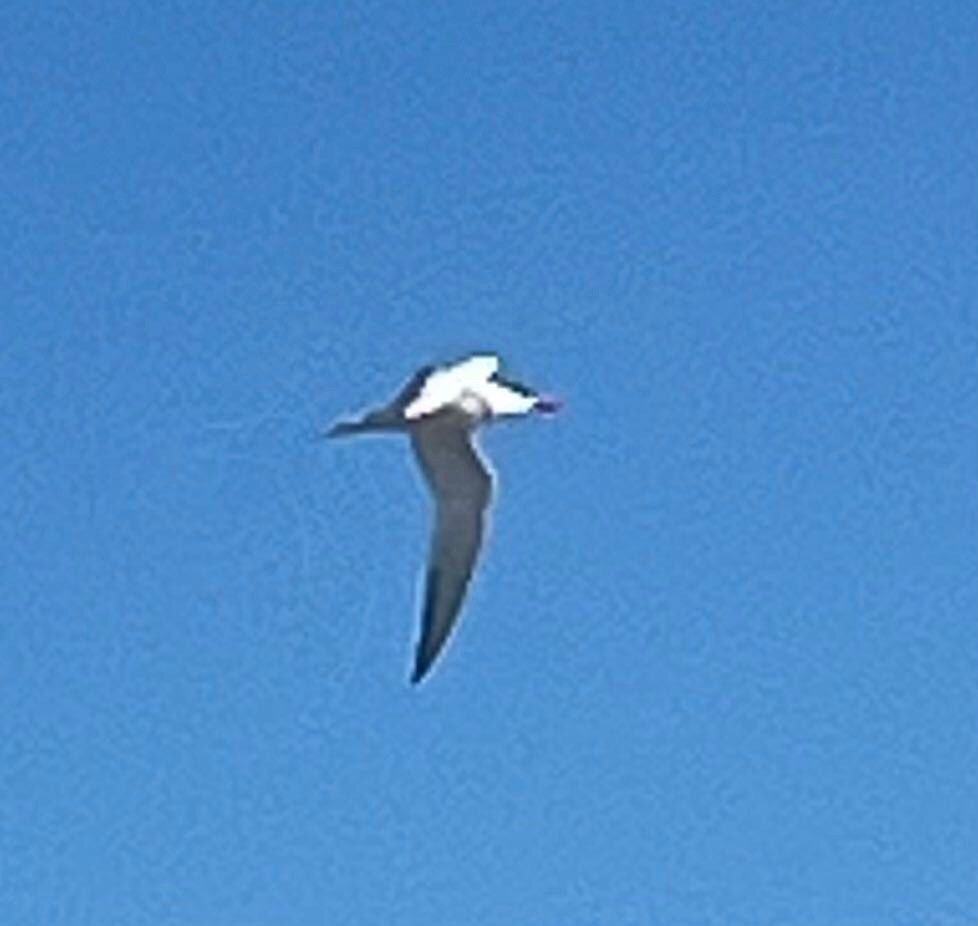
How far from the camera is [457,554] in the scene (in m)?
35.0

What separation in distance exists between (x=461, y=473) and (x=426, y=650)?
1.77 metres

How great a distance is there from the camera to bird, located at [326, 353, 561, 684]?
3048 cm

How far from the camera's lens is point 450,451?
32500 mm

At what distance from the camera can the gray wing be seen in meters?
32.6

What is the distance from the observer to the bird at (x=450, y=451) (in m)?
30.5

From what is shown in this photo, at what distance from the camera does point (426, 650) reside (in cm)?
3406

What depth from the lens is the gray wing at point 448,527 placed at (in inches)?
1283

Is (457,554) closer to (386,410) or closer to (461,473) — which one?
(461,473)

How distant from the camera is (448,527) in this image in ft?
114

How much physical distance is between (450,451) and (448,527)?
2320 mm

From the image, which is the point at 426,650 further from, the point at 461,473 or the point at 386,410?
the point at 386,410

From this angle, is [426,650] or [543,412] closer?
[543,412]

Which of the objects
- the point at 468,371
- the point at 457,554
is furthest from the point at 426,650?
the point at 468,371

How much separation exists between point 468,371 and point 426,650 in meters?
4.03
